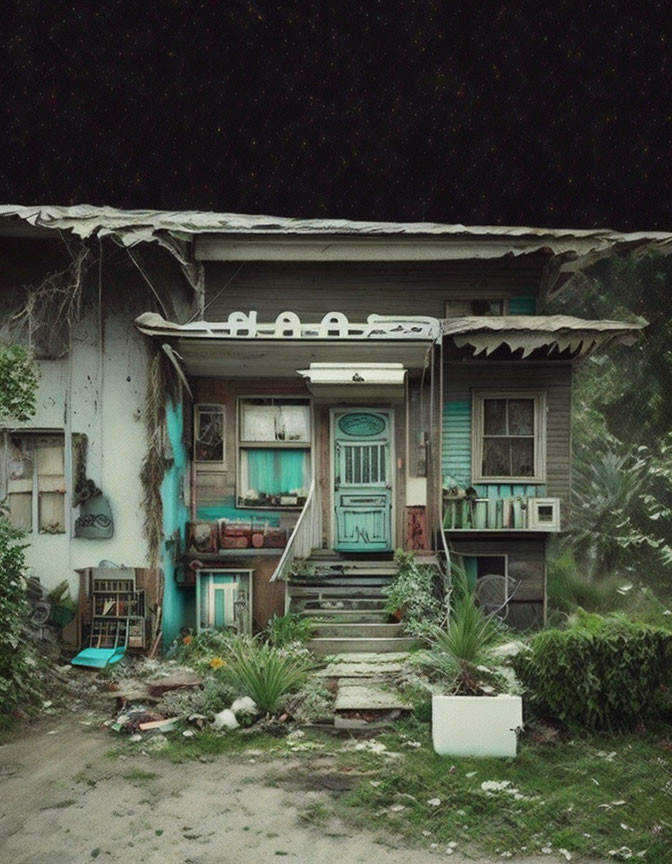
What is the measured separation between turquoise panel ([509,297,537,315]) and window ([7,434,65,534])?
7.56 metres

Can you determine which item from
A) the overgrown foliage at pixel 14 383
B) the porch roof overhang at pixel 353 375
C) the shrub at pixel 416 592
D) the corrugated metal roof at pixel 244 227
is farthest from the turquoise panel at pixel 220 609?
the corrugated metal roof at pixel 244 227

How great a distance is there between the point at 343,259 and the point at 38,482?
5806 millimetres

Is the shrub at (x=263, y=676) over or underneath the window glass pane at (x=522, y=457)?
underneath

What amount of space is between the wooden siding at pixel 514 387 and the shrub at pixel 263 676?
5.70 meters

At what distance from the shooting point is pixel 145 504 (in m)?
11.3

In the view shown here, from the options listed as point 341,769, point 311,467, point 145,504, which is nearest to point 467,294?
point 311,467

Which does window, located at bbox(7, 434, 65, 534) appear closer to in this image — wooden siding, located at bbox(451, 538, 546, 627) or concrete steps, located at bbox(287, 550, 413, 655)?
concrete steps, located at bbox(287, 550, 413, 655)

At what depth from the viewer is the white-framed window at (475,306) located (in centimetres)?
1360

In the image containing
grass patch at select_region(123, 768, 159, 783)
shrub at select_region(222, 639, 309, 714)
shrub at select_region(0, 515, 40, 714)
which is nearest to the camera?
grass patch at select_region(123, 768, 159, 783)

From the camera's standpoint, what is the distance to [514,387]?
44.2ft

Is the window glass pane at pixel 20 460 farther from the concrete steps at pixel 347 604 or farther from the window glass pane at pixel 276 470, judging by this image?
the concrete steps at pixel 347 604

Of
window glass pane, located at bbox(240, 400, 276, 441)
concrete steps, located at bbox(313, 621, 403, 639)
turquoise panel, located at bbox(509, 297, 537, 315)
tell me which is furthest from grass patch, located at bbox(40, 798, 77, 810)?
turquoise panel, located at bbox(509, 297, 537, 315)

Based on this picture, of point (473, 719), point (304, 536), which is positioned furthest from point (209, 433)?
point (473, 719)

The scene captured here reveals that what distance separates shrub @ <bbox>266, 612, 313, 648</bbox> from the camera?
10.4 m
